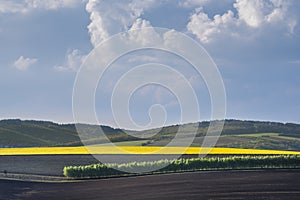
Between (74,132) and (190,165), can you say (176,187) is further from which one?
A: (74,132)

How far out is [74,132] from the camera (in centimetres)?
12450

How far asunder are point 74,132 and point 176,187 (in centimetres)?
9231

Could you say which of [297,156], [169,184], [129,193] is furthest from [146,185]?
[297,156]

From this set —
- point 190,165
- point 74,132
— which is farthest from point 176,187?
point 74,132

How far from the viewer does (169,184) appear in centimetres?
3634

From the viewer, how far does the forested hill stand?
322 ft

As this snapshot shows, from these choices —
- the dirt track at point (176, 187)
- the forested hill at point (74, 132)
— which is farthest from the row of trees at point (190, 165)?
the forested hill at point (74, 132)

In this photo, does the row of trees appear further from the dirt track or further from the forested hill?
the forested hill

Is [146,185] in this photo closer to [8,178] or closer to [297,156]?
[8,178]

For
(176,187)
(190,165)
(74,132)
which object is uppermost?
(74,132)

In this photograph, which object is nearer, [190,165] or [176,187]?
[176,187]

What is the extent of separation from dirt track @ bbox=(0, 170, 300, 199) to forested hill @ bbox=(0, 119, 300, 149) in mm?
47926

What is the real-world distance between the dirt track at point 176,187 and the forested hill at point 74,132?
4793 cm

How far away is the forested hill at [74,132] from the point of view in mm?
98125
